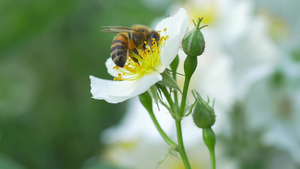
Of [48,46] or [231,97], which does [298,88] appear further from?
[48,46]

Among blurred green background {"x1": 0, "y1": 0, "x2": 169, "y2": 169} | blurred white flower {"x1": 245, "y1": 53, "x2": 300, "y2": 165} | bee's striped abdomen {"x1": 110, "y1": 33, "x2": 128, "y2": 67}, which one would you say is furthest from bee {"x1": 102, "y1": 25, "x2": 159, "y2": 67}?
blurred green background {"x1": 0, "y1": 0, "x2": 169, "y2": 169}

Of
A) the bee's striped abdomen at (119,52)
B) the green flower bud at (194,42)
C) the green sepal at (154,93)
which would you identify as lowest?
the green sepal at (154,93)

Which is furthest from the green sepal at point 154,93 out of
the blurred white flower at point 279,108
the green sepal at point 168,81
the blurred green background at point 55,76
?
the blurred green background at point 55,76

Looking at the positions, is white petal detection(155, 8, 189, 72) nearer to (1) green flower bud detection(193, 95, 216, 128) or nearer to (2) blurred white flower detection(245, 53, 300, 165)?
(1) green flower bud detection(193, 95, 216, 128)

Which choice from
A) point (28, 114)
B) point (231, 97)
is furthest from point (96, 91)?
point (28, 114)

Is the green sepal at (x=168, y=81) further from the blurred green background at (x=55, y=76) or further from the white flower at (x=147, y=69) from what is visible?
the blurred green background at (x=55, y=76)

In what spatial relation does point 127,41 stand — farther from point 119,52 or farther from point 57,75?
point 57,75
